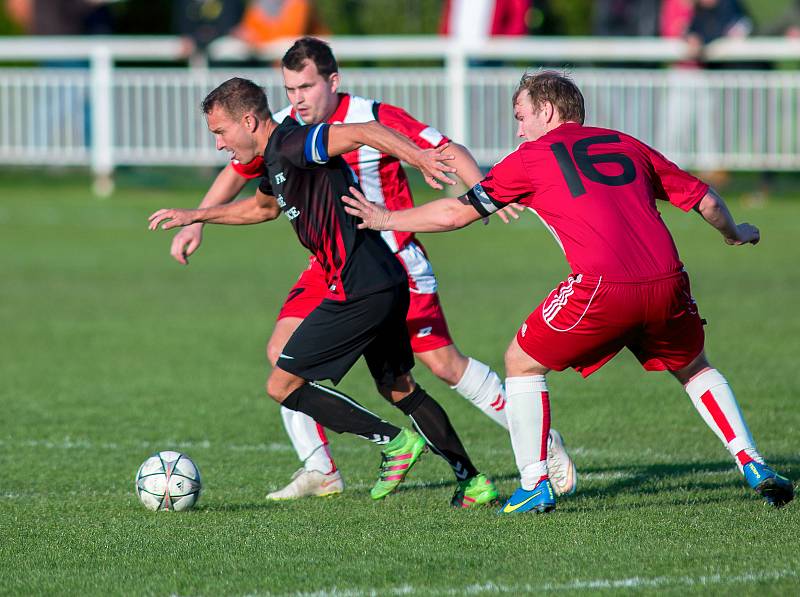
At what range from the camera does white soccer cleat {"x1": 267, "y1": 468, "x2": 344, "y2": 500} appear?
662cm

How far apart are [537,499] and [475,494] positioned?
426mm

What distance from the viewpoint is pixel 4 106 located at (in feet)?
65.1

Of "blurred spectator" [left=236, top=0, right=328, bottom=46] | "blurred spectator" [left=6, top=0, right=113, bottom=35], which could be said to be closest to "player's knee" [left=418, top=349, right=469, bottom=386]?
"blurred spectator" [left=236, top=0, right=328, bottom=46]

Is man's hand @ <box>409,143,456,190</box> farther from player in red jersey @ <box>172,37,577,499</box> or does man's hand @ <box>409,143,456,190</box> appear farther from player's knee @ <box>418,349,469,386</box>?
player's knee @ <box>418,349,469,386</box>

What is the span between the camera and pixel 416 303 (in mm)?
6949

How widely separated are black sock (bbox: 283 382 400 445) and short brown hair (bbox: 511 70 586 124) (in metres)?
1.58

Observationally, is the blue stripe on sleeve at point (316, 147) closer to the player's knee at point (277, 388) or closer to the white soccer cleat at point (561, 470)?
the player's knee at point (277, 388)

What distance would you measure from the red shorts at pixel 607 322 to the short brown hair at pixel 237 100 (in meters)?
1.54

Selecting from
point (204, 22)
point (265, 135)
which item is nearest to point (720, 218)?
point (265, 135)

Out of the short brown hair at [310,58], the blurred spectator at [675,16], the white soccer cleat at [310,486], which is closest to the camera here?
the white soccer cleat at [310,486]

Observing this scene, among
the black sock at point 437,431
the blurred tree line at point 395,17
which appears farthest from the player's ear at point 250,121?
the blurred tree line at point 395,17

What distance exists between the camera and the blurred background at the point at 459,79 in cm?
1859

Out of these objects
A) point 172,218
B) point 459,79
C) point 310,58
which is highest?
point 310,58

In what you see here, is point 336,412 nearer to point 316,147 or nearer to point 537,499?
point 537,499
